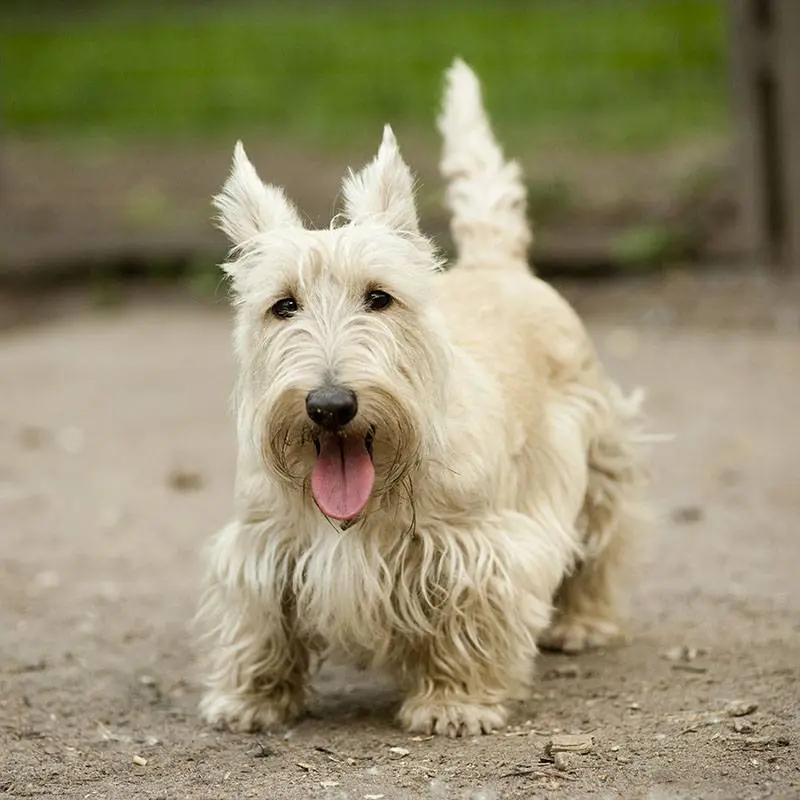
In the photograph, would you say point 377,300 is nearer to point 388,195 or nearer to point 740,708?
point 388,195

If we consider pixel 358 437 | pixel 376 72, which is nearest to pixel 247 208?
pixel 358 437

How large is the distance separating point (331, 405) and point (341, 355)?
5.6 inches

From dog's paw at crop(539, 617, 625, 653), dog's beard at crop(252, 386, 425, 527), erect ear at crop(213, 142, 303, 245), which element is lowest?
dog's paw at crop(539, 617, 625, 653)

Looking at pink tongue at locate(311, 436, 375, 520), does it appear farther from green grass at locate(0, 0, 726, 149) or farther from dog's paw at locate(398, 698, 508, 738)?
green grass at locate(0, 0, 726, 149)

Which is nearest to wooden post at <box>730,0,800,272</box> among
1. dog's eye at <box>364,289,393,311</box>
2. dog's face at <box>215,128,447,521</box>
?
dog's face at <box>215,128,447,521</box>

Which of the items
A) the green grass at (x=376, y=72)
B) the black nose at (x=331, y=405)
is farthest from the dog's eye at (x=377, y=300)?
the green grass at (x=376, y=72)

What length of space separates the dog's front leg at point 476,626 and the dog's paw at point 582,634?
70 centimetres

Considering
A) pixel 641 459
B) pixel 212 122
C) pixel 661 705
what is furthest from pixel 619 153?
pixel 661 705

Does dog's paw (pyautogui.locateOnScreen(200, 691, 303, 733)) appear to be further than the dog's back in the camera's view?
No

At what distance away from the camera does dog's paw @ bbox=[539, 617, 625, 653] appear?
5.63m

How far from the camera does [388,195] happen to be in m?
4.73

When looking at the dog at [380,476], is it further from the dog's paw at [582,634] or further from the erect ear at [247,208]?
the dog's paw at [582,634]

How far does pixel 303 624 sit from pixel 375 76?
1115cm

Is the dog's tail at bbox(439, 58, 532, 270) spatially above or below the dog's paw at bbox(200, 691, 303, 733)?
above
